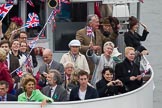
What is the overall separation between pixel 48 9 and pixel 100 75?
225cm

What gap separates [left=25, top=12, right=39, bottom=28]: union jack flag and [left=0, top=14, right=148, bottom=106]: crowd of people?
0.80 feet

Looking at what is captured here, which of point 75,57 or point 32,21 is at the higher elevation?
point 32,21

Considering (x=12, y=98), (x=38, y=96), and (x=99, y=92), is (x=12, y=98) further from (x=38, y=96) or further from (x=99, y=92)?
(x=99, y=92)

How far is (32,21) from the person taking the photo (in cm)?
1430

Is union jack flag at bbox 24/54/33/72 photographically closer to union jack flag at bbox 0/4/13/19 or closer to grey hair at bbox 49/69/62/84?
union jack flag at bbox 0/4/13/19

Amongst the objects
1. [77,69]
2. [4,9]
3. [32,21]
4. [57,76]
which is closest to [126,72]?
[77,69]

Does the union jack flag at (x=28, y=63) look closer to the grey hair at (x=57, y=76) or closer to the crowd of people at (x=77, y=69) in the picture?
the crowd of people at (x=77, y=69)

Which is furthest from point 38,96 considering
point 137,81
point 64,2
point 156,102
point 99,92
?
point 156,102

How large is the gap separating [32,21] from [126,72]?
82.7 inches

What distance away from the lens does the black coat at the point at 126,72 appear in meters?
13.3

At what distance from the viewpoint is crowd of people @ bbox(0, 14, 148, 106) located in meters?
12.0

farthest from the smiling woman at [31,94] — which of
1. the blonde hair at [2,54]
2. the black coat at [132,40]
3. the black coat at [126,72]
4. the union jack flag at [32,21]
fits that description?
the black coat at [132,40]

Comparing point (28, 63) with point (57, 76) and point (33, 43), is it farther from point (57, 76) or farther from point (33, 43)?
point (57, 76)

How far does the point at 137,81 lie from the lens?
44.2 feet
